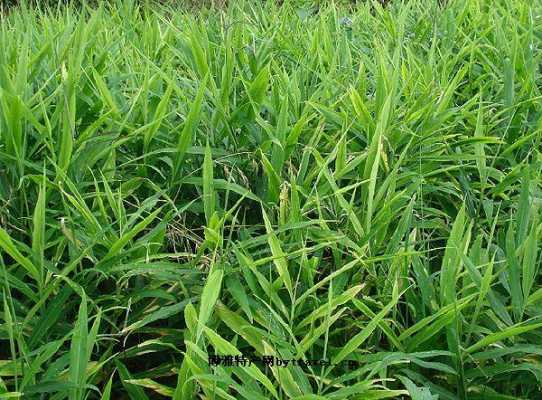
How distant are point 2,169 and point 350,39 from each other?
1.28 meters

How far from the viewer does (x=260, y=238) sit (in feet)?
3.65

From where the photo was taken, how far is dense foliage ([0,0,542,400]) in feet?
Result: 3.30

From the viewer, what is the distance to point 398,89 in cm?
167

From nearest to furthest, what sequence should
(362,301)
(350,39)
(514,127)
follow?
Answer: (362,301) < (514,127) < (350,39)

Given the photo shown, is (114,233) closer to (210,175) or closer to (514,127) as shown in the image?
(210,175)

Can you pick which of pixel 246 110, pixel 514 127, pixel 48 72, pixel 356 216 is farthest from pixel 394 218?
pixel 48 72

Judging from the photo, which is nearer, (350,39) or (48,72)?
(48,72)

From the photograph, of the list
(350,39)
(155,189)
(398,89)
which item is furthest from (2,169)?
(350,39)

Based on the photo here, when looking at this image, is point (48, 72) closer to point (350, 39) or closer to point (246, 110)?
point (246, 110)

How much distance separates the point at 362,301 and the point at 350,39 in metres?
1.30

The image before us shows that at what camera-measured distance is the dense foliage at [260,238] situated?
100cm

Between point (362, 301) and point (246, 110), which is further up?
point (246, 110)

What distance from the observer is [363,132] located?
150cm

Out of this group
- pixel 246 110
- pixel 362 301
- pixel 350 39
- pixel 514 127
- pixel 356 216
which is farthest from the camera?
pixel 350 39
